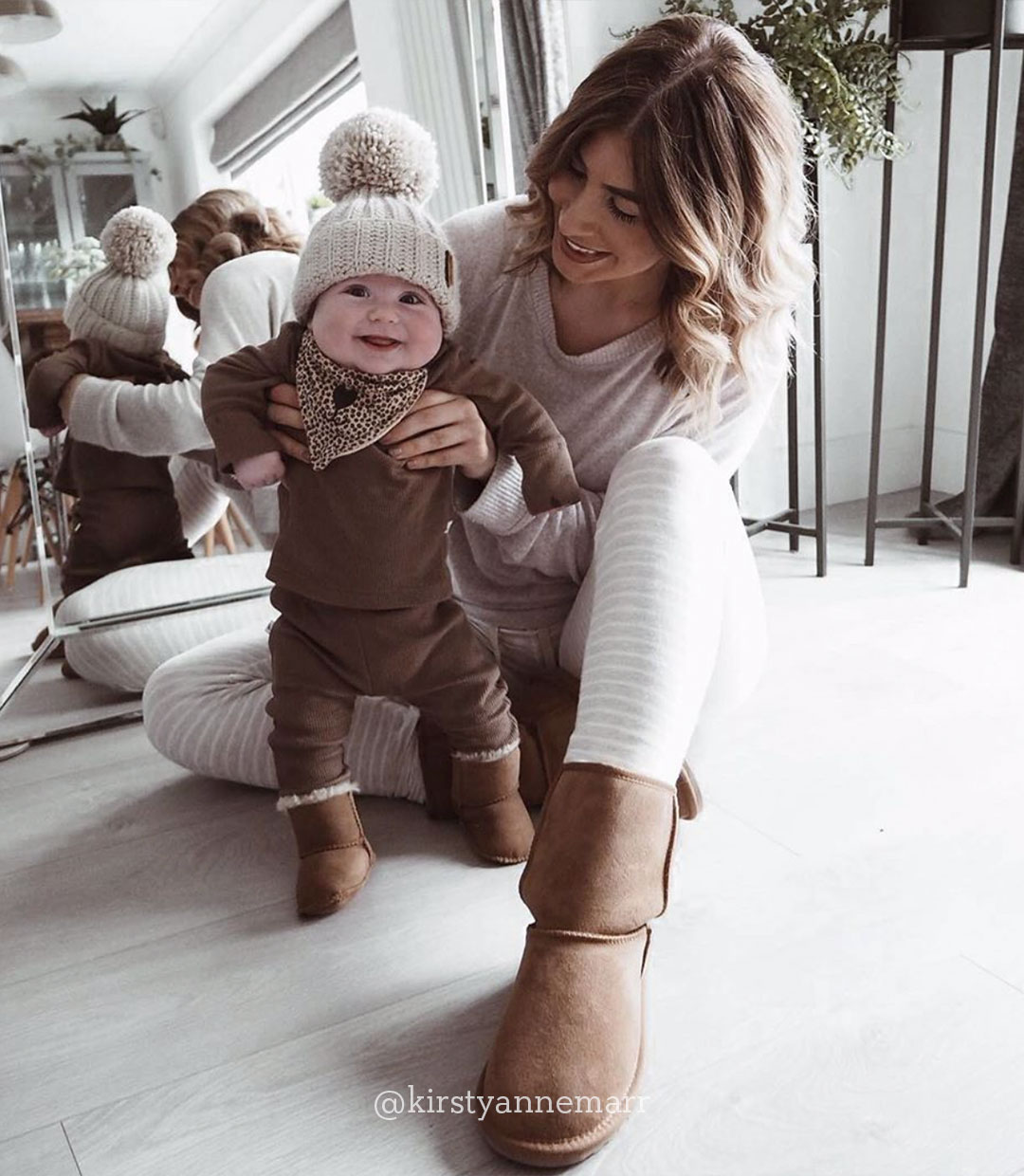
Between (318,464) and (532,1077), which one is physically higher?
(318,464)

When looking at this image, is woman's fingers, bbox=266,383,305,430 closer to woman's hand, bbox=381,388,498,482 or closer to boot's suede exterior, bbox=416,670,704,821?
woman's hand, bbox=381,388,498,482

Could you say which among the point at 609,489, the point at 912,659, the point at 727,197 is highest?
the point at 727,197

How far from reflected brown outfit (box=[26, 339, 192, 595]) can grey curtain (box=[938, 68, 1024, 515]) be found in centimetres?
173

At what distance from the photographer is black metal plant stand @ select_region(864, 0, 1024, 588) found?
211cm

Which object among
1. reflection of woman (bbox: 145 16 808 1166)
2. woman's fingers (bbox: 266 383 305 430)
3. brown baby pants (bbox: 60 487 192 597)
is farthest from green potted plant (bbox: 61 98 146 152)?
woman's fingers (bbox: 266 383 305 430)

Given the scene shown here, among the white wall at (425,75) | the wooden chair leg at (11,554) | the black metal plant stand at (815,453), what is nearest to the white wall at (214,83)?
the white wall at (425,75)

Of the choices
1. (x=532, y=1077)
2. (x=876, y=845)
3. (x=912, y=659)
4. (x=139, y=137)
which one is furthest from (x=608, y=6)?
(x=532, y=1077)

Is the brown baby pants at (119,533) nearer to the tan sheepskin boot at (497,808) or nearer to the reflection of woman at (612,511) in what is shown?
the reflection of woman at (612,511)

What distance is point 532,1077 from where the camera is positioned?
80 cm

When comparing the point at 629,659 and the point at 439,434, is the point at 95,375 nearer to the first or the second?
the point at 439,434

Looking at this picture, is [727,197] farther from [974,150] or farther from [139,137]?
[974,150]

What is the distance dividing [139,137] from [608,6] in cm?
123

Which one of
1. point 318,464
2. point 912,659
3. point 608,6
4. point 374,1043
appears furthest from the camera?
point 608,6

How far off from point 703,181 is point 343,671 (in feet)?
1.91
